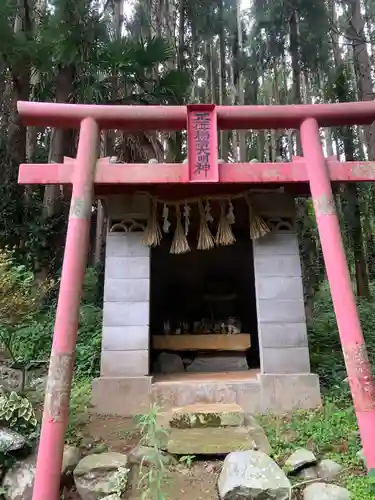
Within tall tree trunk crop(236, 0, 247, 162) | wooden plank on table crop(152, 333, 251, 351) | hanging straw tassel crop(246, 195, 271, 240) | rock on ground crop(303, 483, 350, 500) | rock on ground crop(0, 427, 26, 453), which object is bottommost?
rock on ground crop(303, 483, 350, 500)

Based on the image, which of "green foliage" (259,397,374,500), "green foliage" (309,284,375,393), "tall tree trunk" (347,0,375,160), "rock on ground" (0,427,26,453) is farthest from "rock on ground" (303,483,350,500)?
"tall tree trunk" (347,0,375,160)

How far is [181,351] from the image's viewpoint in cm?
554

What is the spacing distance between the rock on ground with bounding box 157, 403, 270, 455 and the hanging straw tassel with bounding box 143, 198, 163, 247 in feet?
6.31

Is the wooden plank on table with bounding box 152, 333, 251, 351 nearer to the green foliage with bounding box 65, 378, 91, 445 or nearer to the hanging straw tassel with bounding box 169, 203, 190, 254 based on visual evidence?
the green foliage with bounding box 65, 378, 91, 445

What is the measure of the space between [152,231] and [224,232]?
0.88 meters

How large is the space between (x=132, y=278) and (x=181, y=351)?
1.55m

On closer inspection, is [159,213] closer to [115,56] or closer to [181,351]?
[181,351]

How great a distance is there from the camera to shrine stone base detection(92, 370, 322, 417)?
418cm

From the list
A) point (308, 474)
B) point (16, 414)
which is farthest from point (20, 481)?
point (308, 474)

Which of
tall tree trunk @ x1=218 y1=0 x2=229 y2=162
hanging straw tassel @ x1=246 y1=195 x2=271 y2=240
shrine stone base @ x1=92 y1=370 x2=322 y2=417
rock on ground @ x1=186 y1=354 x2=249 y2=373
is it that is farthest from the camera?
tall tree trunk @ x1=218 y1=0 x2=229 y2=162

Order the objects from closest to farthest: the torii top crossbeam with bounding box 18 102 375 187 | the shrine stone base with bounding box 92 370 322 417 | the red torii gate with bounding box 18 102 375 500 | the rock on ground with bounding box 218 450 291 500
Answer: the rock on ground with bounding box 218 450 291 500, the red torii gate with bounding box 18 102 375 500, the torii top crossbeam with bounding box 18 102 375 187, the shrine stone base with bounding box 92 370 322 417

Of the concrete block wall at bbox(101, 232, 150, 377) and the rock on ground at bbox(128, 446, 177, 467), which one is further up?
the concrete block wall at bbox(101, 232, 150, 377)

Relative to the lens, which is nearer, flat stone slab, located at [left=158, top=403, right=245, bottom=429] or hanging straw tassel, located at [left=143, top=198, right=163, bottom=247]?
flat stone slab, located at [left=158, top=403, right=245, bottom=429]

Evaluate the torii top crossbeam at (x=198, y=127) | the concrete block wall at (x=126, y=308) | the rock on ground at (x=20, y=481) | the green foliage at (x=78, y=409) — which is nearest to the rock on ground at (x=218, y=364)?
the concrete block wall at (x=126, y=308)
